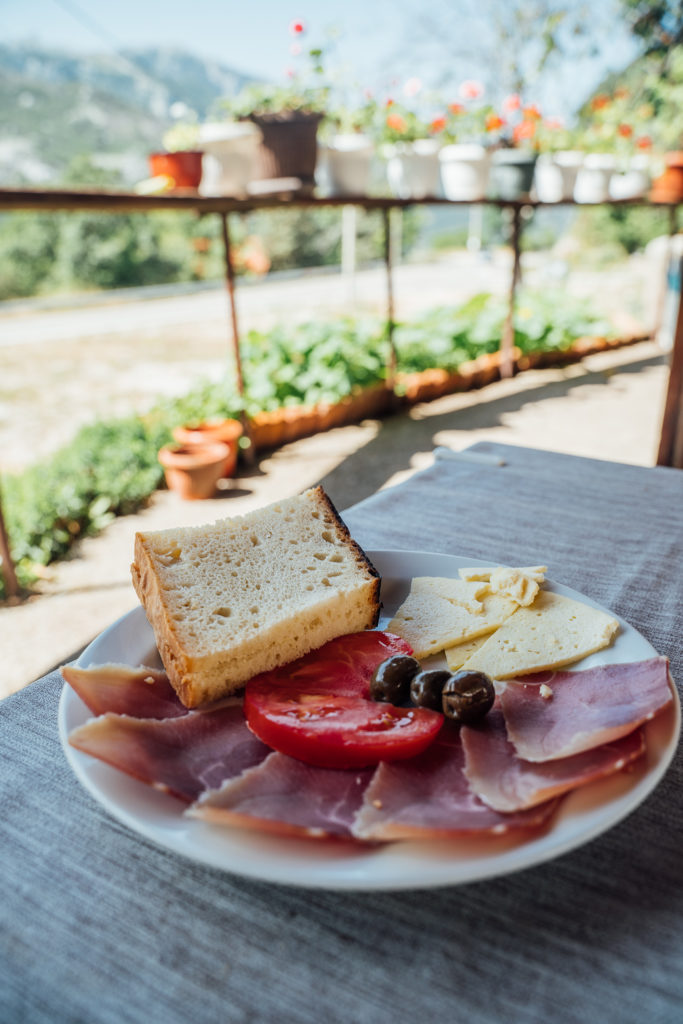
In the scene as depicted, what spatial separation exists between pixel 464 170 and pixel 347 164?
119 centimetres

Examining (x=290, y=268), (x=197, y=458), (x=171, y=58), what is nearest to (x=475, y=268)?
(x=290, y=268)

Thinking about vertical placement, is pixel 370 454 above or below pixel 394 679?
below

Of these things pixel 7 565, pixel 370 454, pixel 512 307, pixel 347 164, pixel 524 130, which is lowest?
pixel 370 454

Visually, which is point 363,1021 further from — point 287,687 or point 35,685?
point 35,685

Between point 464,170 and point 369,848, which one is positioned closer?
point 369,848

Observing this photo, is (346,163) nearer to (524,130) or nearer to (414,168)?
(414,168)

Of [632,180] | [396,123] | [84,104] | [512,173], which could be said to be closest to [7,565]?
[396,123]

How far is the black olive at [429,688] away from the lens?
64cm

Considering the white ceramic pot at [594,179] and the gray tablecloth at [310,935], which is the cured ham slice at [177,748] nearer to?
the gray tablecloth at [310,935]

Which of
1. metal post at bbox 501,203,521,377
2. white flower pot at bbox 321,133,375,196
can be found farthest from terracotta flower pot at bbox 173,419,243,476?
metal post at bbox 501,203,521,377

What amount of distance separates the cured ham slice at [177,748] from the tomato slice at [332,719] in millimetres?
20

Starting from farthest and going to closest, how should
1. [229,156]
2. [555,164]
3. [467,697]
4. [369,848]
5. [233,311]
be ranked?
[555,164] < [233,311] < [229,156] < [467,697] < [369,848]

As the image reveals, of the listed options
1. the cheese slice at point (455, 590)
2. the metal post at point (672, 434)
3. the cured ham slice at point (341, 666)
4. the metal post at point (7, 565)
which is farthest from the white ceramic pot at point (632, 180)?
the cured ham slice at point (341, 666)

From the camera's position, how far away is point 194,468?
402cm
